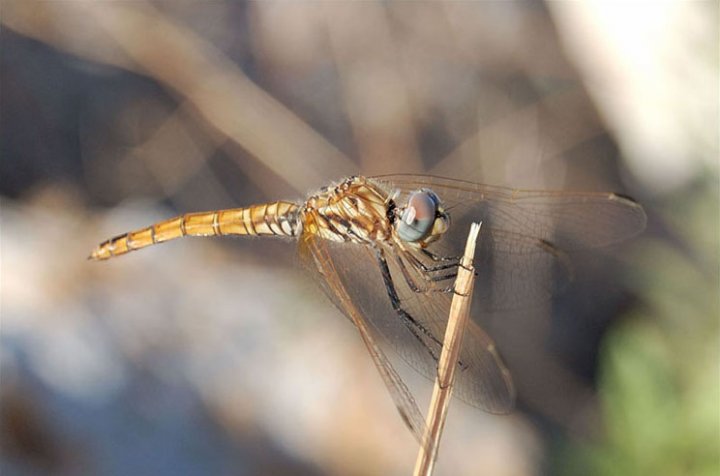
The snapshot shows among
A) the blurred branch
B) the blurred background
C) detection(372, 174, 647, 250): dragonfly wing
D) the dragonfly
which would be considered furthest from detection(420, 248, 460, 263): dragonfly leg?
the blurred branch

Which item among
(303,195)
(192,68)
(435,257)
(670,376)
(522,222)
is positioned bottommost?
(435,257)

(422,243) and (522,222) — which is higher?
(522,222)

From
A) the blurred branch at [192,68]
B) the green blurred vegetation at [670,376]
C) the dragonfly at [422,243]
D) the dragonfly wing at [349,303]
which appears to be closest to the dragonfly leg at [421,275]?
the dragonfly at [422,243]

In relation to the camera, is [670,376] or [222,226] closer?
[222,226]

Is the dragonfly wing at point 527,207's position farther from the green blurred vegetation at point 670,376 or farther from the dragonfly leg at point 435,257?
the green blurred vegetation at point 670,376

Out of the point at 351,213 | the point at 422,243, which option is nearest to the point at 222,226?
the point at 351,213

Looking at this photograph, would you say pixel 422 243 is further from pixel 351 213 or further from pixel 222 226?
pixel 222 226
